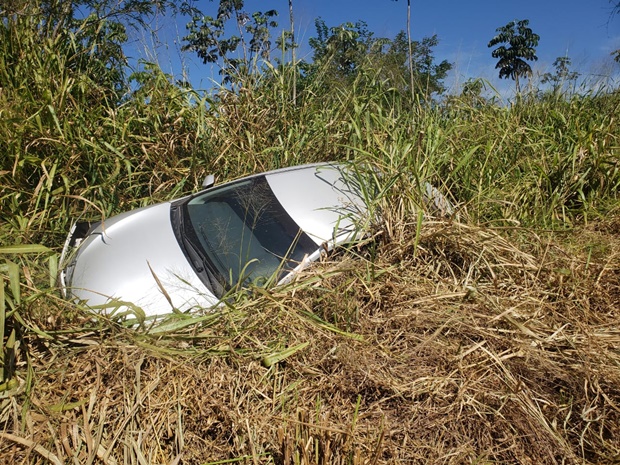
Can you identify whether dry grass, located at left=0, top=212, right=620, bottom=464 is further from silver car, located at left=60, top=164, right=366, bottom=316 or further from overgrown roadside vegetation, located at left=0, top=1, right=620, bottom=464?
silver car, located at left=60, top=164, right=366, bottom=316

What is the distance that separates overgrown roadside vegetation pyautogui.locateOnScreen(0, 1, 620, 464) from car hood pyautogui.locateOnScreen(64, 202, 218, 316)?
0.13 meters

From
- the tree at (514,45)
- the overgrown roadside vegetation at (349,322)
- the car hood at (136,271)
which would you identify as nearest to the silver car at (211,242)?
the car hood at (136,271)

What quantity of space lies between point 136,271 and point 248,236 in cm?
61

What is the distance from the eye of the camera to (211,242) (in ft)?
7.63

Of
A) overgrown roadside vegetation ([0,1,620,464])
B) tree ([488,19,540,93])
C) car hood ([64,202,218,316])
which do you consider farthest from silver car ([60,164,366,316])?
tree ([488,19,540,93])

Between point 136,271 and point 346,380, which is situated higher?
point 136,271

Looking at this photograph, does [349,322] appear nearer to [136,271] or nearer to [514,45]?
[136,271]

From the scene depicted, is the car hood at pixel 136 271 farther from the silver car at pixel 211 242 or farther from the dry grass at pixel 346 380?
the dry grass at pixel 346 380

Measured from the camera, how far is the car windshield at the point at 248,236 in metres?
2.14

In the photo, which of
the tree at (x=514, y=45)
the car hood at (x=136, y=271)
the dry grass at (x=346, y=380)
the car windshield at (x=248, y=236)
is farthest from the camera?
the tree at (x=514, y=45)

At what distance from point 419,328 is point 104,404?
137 centimetres

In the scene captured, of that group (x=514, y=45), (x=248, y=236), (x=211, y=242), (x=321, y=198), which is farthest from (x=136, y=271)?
(x=514, y=45)

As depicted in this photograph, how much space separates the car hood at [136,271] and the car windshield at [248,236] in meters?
0.14

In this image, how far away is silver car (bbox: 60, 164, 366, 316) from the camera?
2.03 m
